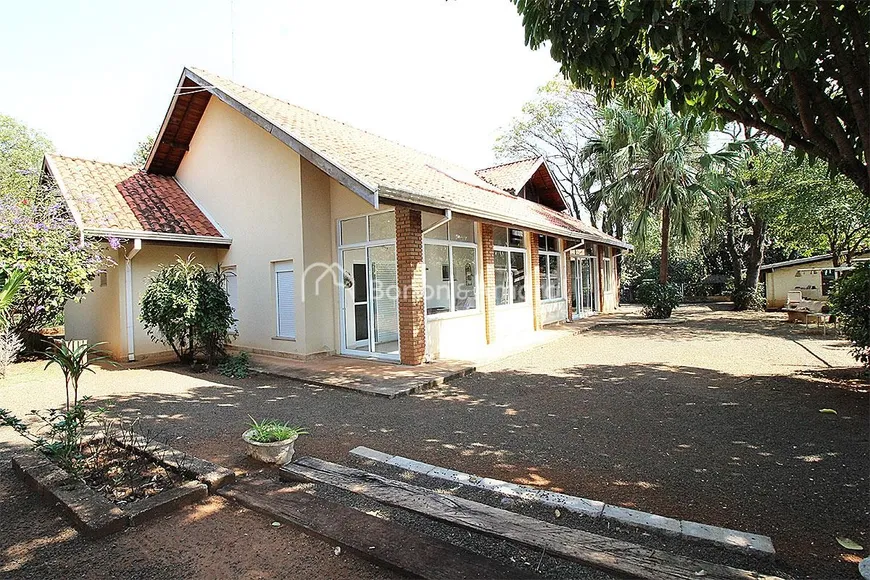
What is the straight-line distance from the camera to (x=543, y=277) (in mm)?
14617

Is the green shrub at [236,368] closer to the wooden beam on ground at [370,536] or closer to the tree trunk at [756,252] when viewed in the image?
the wooden beam on ground at [370,536]

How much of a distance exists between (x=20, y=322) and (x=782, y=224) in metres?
24.0

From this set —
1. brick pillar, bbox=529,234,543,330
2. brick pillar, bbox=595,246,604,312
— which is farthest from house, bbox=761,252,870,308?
brick pillar, bbox=529,234,543,330

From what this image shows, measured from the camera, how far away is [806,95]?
4355 mm

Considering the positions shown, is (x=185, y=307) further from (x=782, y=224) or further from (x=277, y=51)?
(x=782, y=224)

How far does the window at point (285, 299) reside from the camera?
32.3 ft

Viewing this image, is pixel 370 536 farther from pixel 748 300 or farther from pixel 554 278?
pixel 748 300

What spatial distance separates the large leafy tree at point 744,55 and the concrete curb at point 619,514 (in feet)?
9.80

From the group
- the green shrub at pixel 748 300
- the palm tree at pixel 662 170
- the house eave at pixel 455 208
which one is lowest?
the green shrub at pixel 748 300

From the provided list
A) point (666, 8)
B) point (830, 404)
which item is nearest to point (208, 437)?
point (666, 8)

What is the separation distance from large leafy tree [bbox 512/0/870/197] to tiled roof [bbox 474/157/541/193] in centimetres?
1146

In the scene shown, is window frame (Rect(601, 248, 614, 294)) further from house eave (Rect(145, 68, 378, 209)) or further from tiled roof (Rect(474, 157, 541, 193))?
house eave (Rect(145, 68, 378, 209))

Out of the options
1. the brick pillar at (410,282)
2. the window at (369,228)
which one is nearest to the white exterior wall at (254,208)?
the window at (369,228)

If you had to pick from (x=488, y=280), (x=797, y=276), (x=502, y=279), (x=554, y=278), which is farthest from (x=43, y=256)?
(x=797, y=276)
